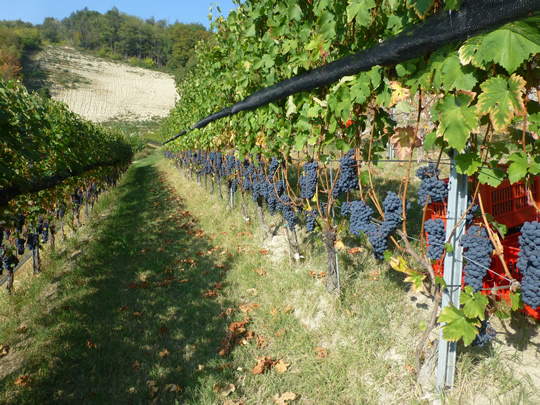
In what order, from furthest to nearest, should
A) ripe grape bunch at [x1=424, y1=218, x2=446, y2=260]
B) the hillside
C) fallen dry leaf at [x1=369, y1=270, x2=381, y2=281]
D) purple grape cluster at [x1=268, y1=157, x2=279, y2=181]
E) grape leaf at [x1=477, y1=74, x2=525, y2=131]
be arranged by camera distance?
the hillside
purple grape cluster at [x1=268, y1=157, x2=279, y2=181]
fallen dry leaf at [x1=369, y1=270, x2=381, y2=281]
ripe grape bunch at [x1=424, y1=218, x2=446, y2=260]
grape leaf at [x1=477, y1=74, x2=525, y2=131]

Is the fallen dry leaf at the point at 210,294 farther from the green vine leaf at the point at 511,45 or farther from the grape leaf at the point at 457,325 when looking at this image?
the green vine leaf at the point at 511,45

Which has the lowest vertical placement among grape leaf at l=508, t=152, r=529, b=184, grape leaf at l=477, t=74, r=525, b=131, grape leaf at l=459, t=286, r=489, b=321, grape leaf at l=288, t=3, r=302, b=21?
grape leaf at l=459, t=286, r=489, b=321

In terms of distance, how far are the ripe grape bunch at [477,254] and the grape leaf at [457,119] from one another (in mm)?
633

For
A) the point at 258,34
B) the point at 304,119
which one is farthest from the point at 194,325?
the point at 258,34

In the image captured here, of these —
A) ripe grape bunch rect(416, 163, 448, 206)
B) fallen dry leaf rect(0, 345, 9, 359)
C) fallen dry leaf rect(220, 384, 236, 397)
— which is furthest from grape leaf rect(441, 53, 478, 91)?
fallen dry leaf rect(0, 345, 9, 359)

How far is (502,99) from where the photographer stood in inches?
52.2

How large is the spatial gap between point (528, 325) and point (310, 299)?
2096mm

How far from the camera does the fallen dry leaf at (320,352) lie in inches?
118

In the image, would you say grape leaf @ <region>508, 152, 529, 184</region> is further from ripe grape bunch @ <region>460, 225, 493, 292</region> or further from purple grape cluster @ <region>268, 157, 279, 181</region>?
purple grape cluster @ <region>268, 157, 279, 181</region>

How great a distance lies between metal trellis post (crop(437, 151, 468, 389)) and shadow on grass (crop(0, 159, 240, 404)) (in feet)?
6.76

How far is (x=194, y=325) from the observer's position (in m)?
3.98

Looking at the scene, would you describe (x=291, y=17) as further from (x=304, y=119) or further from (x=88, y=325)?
(x=88, y=325)

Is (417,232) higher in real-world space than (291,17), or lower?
lower

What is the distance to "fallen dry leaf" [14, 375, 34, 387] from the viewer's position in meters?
3.18
